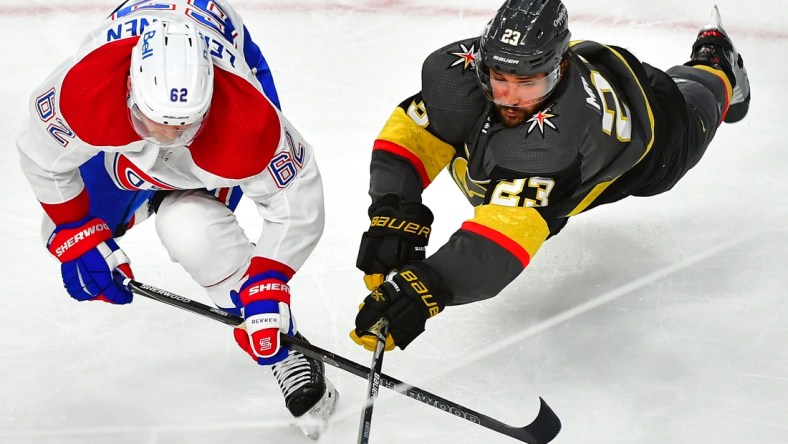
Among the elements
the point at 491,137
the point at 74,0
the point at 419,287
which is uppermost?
the point at 491,137

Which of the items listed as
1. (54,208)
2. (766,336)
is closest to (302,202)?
(54,208)

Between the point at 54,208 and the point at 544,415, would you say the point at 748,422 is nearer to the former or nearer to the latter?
the point at 544,415

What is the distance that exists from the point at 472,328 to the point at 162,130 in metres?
1.27

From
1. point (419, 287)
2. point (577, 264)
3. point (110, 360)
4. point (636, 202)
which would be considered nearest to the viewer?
point (419, 287)

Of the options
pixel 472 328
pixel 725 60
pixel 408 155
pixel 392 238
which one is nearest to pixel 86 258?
pixel 392 238

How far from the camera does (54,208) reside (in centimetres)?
278

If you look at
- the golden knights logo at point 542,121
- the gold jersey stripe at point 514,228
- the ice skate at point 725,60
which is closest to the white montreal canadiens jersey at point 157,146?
the gold jersey stripe at point 514,228

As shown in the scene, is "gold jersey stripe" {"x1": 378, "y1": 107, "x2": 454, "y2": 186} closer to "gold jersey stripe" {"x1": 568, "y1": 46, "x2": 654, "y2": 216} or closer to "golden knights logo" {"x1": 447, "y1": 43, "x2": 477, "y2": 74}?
"golden knights logo" {"x1": 447, "y1": 43, "x2": 477, "y2": 74}

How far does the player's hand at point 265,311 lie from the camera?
8.65 ft

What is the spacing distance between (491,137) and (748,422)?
1052 millimetres

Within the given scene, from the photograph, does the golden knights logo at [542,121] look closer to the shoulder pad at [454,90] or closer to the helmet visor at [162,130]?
the shoulder pad at [454,90]

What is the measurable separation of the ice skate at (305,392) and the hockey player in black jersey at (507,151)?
0.24 meters

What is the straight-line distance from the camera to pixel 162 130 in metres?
2.44

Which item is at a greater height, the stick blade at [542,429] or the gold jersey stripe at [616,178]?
the gold jersey stripe at [616,178]
